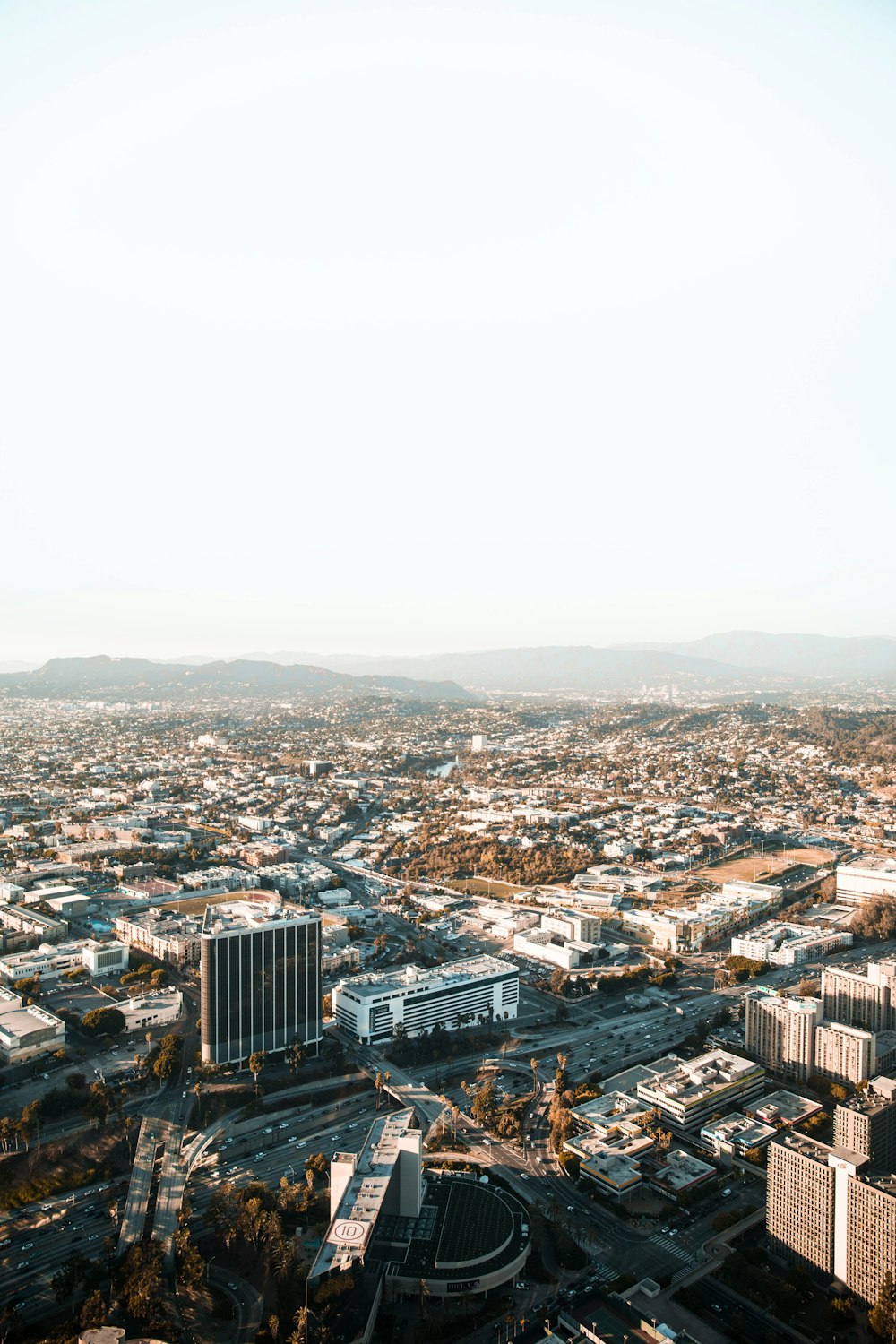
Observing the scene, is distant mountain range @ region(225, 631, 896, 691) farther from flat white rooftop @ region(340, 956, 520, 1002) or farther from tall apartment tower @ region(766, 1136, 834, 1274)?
tall apartment tower @ region(766, 1136, 834, 1274)

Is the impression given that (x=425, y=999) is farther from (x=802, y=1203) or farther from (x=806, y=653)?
(x=806, y=653)

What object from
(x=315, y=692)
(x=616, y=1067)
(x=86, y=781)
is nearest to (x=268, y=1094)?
(x=616, y=1067)

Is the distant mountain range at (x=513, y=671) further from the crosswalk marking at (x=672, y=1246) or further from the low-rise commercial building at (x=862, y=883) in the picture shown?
the crosswalk marking at (x=672, y=1246)

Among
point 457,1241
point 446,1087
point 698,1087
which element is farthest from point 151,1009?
point 698,1087

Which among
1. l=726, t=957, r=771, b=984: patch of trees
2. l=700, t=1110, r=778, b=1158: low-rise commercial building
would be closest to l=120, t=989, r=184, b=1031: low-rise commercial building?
l=700, t=1110, r=778, b=1158: low-rise commercial building

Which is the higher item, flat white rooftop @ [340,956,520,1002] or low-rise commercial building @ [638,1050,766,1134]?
flat white rooftop @ [340,956,520,1002]

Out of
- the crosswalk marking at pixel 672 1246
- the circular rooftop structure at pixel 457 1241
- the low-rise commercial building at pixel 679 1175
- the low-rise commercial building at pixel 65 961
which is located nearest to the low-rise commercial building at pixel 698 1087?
the low-rise commercial building at pixel 679 1175
